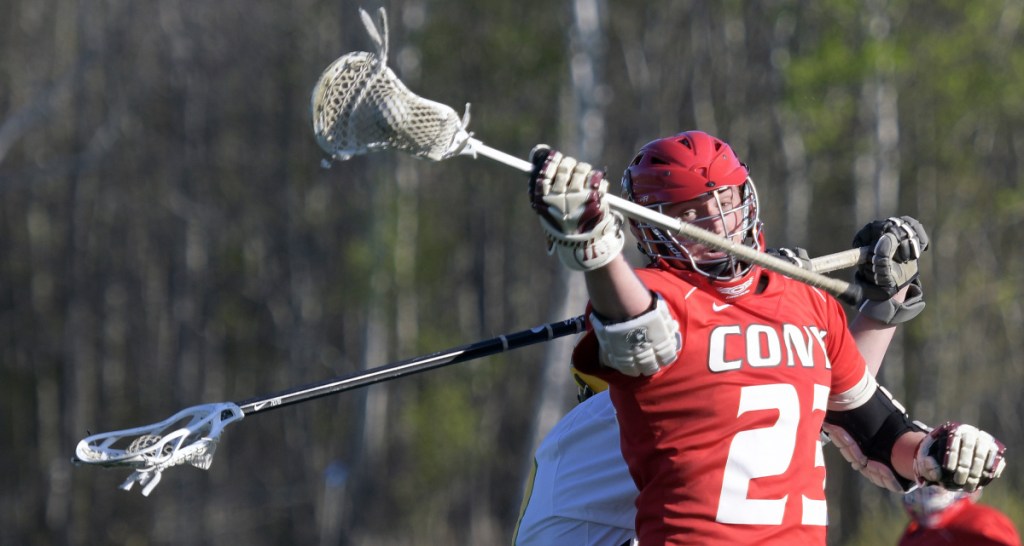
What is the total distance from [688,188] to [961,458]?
1199 mm

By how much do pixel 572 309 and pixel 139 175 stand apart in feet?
60.6

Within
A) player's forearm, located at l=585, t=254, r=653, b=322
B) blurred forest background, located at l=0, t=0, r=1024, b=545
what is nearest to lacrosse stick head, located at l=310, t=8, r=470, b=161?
player's forearm, located at l=585, t=254, r=653, b=322

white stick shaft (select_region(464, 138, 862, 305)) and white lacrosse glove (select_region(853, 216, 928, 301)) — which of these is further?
white lacrosse glove (select_region(853, 216, 928, 301))

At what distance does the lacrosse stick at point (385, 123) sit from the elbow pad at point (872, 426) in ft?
3.19

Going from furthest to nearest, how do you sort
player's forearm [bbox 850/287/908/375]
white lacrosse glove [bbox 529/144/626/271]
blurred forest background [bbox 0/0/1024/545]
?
blurred forest background [bbox 0/0/1024/545]
player's forearm [bbox 850/287/908/375]
white lacrosse glove [bbox 529/144/626/271]

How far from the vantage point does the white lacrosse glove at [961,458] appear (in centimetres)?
452

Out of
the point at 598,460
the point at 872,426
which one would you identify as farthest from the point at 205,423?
the point at 872,426

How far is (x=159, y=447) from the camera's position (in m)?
4.60

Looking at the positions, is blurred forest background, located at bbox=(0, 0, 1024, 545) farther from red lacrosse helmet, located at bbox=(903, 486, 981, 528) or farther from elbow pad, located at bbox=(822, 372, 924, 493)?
elbow pad, located at bbox=(822, 372, 924, 493)

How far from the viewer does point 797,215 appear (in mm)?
23609

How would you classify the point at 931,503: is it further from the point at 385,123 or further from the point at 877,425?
the point at 385,123

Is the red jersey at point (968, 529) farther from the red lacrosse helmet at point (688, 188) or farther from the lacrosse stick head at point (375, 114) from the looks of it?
the lacrosse stick head at point (375, 114)

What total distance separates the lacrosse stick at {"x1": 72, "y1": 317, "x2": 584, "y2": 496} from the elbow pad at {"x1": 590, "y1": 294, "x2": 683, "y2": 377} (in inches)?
36.9

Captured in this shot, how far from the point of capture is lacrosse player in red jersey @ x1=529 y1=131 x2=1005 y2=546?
3.79 meters
